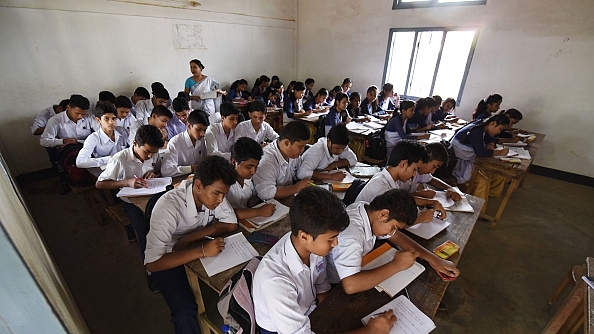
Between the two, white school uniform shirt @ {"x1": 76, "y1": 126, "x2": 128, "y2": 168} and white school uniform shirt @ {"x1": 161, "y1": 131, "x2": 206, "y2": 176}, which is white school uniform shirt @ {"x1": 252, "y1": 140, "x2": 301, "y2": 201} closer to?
white school uniform shirt @ {"x1": 161, "y1": 131, "x2": 206, "y2": 176}

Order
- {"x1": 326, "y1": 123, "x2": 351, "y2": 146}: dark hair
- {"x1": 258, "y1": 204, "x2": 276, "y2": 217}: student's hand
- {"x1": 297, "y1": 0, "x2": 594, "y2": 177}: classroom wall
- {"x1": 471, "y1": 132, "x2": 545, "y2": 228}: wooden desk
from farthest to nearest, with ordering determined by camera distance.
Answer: {"x1": 297, "y1": 0, "x2": 594, "y2": 177}: classroom wall < {"x1": 471, "y1": 132, "x2": 545, "y2": 228}: wooden desk < {"x1": 326, "y1": 123, "x2": 351, "y2": 146}: dark hair < {"x1": 258, "y1": 204, "x2": 276, "y2": 217}: student's hand

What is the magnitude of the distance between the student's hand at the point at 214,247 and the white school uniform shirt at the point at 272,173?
62 centimetres

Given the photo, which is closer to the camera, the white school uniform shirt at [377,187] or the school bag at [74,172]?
the white school uniform shirt at [377,187]

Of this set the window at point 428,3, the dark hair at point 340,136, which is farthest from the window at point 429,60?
the dark hair at point 340,136

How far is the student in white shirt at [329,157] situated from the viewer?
243 cm

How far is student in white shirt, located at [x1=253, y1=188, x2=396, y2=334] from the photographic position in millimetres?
927

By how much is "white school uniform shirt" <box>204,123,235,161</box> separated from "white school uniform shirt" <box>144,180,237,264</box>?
54.7 inches

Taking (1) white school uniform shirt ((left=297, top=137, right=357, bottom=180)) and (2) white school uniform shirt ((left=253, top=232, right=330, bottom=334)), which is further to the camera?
(1) white school uniform shirt ((left=297, top=137, right=357, bottom=180))

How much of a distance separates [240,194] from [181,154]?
1162 mm

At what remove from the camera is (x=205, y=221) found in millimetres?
1649

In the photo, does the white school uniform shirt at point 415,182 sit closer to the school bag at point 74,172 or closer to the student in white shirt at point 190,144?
the student in white shirt at point 190,144

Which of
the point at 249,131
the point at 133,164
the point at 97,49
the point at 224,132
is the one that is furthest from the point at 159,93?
the point at 133,164

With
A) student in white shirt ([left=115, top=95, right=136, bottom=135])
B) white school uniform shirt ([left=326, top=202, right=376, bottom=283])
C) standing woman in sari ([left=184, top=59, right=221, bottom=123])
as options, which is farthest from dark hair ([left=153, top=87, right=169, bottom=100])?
white school uniform shirt ([left=326, top=202, right=376, bottom=283])

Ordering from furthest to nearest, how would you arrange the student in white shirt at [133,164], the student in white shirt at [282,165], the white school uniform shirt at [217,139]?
the white school uniform shirt at [217,139], the student in white shirt at [133,164], the student in white shirt at [282,165]
